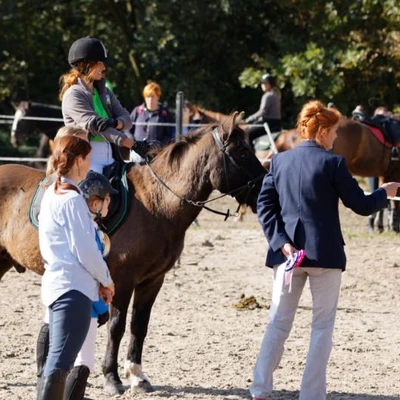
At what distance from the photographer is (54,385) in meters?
4.58

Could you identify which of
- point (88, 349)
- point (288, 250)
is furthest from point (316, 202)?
point (88, 349)

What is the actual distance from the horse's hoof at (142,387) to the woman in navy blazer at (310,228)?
0.98 meters

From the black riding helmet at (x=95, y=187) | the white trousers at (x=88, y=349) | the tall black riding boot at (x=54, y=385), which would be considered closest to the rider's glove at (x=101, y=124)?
→ the black riding helmet at (x=95, y=187)

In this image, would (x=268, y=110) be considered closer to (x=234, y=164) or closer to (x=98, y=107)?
(x=98, y=107)

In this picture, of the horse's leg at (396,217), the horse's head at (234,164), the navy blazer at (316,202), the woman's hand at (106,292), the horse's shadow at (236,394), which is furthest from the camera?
the horse's leg at (396,217)

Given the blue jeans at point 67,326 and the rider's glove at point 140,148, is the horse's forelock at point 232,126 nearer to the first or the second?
the rider's glove at point 140,148

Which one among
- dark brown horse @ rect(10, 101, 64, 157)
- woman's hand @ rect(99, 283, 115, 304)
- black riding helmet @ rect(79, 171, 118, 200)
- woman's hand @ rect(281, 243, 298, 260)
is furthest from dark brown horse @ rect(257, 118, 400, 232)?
woman's hand @ rect(99, 283, 115, 304)

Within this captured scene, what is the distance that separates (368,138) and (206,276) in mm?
4987

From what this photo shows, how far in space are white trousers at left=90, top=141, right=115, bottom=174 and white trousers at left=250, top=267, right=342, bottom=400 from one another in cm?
166

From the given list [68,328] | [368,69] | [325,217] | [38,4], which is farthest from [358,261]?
[38,4]

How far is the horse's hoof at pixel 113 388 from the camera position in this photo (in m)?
6.24

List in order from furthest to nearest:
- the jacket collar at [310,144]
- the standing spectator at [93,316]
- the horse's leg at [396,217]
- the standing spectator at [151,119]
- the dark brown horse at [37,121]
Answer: the dark brown horse at [37,121], the horse's leg at [396,217], the standing spectator at [151,119], the jacket collar at [310,144], the standing spectator at [93,316]

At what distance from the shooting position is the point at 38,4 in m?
24.5

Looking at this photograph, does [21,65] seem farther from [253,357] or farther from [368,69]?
[253,357]
